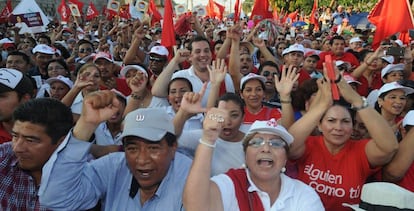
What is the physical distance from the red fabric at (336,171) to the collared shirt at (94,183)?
88cm

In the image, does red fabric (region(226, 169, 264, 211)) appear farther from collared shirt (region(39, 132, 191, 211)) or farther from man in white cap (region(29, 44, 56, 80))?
man in white cap (region(29, 44, 56, 80))

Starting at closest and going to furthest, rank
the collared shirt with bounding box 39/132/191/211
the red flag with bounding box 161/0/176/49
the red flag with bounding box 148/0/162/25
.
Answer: the collared shirt with bounding box 39/132/191/211
the red flag with bounding box 161/0/176/49
the red flag with bounding box 148/0/162/25

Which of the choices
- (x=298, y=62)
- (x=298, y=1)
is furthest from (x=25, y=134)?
(x=298, y=1)

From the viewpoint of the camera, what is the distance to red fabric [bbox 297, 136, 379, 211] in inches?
113

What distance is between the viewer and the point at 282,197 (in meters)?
2.41

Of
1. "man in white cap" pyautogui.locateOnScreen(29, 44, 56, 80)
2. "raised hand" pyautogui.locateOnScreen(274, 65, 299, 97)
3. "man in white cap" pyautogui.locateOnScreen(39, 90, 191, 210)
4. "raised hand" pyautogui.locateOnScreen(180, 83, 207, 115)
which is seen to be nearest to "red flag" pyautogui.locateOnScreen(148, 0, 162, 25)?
"man in white cap" pyautogui.locateOnScreen(29, 44, 56, 80)

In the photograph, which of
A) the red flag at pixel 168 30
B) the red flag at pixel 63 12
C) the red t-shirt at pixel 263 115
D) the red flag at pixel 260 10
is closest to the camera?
the red t-shirt at pixel 263 115

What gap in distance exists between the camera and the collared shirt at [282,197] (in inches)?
92.3

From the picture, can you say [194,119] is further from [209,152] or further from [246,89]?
[209,152]

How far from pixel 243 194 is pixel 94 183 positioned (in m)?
0.78

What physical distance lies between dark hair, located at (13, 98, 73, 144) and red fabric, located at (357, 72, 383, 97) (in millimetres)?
4484

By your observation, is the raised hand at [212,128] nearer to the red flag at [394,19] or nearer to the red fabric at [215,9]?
the red flag at [394,19]

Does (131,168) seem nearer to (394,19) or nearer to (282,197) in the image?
(282,197)

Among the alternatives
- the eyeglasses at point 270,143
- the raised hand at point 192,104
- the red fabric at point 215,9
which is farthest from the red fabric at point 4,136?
the red fabric at point 215,9
